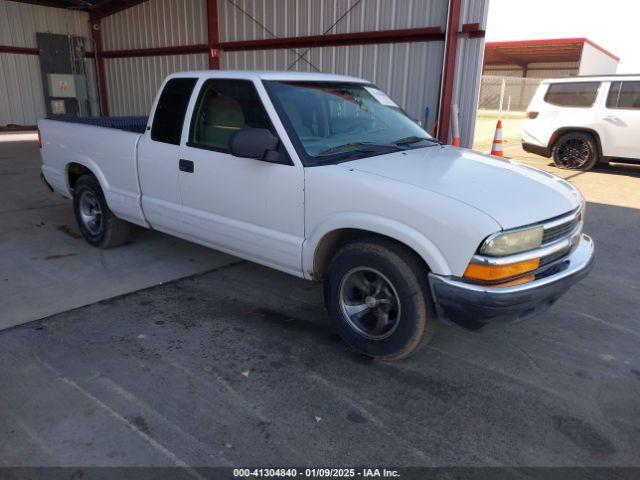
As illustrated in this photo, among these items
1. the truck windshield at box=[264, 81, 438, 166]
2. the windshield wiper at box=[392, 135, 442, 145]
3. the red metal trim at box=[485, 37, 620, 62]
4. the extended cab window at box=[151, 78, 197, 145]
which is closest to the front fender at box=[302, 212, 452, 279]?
the truck windshield at box=[264, 81, 438, 166]

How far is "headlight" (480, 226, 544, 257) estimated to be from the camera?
282 cm

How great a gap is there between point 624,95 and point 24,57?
1722 cm

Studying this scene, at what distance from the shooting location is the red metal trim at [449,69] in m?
8.77

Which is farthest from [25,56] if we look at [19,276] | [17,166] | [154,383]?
[154,383]

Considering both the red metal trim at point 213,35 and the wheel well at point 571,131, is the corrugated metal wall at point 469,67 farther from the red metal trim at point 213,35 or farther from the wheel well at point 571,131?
the red metal trim at point 213,35

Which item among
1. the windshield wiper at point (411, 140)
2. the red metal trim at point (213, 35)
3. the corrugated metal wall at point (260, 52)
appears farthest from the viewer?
the red metal trim at point (213, 35)

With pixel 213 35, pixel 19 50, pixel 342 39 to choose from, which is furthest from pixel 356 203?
pixel 19 50

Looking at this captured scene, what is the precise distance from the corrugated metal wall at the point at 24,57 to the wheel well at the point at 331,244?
1691 cm

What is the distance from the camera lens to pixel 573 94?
1104 centimetres

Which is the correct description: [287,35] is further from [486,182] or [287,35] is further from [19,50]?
[19,50]

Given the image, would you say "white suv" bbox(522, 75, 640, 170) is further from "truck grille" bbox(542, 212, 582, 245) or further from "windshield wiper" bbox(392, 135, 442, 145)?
"truck grille" bbox(542, 212, 582, 245)

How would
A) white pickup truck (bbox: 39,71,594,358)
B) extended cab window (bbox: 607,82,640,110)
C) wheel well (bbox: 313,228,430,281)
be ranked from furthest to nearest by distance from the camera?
extended cab window (bbox: 607,82,640,110), wheel well (bbox: 313,228,430,281), white pickup truck (bbox: 39,71,594,358)

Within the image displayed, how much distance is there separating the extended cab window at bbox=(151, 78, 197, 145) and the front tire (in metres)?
1.98

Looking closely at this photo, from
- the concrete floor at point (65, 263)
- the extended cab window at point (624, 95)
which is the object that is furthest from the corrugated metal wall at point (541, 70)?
the concrete floor at point (65, 263)
